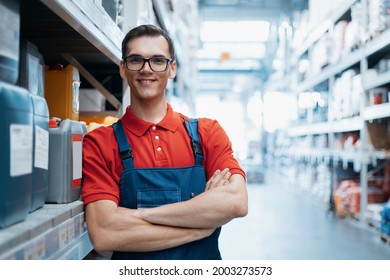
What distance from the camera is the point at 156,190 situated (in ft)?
4.52

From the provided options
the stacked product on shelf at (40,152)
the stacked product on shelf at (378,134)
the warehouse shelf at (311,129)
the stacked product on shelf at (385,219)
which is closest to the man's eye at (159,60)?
the stacked product on shelf at (40,152)

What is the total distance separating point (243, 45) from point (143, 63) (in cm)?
1245

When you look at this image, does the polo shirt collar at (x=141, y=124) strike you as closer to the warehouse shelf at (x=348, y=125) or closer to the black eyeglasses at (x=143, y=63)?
the black eyeglasses at (x=143, y=63)

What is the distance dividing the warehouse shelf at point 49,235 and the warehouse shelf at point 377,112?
3.16m

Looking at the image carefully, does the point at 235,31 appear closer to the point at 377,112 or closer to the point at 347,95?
the point at 347,95

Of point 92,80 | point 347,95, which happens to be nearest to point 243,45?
point 347,95

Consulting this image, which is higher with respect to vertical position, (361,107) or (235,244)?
(361,107)

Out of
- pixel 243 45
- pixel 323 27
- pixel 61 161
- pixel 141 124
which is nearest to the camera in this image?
pixel 61 161

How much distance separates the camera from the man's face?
144 centimetres

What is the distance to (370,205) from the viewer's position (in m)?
4.21

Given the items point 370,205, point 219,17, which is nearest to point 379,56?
point 370,205

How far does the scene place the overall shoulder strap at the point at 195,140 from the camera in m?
1.50

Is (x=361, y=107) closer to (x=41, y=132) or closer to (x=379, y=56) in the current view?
(x=379, y=56)

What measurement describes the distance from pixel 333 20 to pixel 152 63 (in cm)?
482
